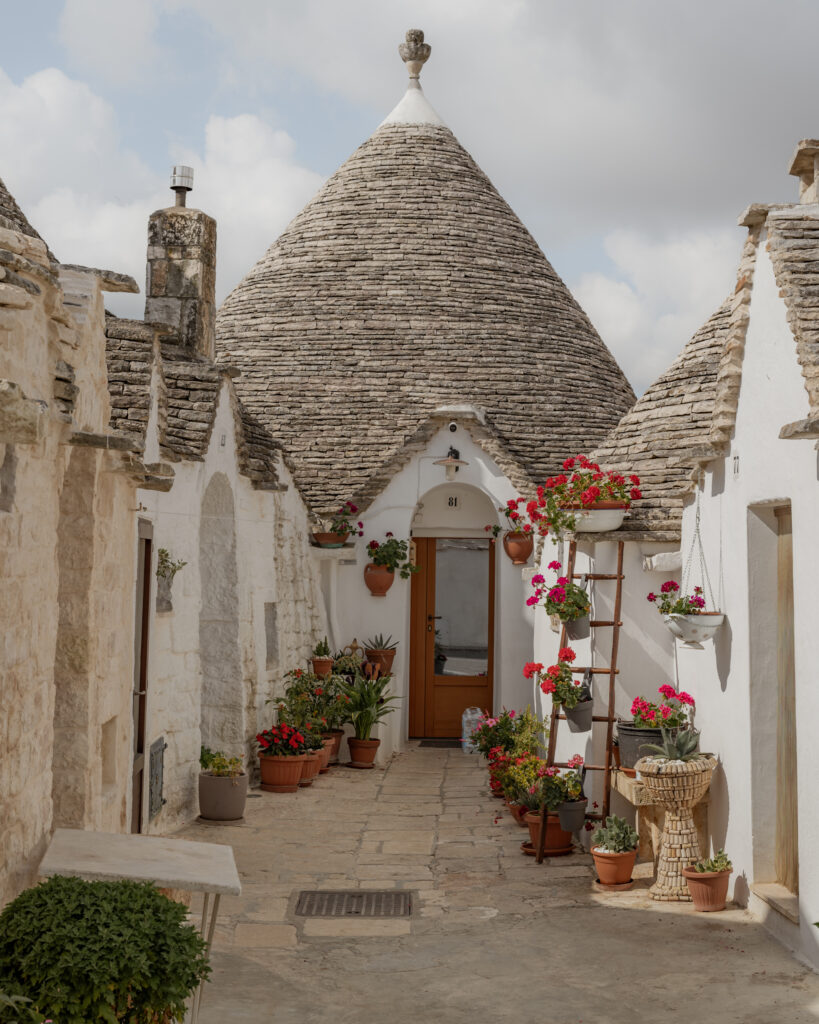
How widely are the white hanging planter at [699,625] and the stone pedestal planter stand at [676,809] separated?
76 cm

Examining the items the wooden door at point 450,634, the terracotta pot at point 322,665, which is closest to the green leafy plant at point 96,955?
the terracotta pot at point 322,665

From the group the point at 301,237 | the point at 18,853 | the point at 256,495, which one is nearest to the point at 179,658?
the point at 256,495

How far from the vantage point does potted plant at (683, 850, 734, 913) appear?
6727mm

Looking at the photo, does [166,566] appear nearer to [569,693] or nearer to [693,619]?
[569,693]

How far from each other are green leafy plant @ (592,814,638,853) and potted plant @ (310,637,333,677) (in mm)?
5838

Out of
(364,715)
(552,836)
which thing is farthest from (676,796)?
(364,715)

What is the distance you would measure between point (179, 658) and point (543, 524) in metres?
3.08

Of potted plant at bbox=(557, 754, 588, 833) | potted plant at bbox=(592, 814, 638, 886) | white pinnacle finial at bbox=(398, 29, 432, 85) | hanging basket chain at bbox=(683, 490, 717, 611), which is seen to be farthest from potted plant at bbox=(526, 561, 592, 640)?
white pinnacle finial at bbox=(398, 29, 432, 85)

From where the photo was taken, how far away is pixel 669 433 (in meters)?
9.59

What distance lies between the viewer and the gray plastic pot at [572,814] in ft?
27.1

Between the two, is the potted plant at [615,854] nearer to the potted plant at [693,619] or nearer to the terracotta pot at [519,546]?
the potted plant at [693,619]

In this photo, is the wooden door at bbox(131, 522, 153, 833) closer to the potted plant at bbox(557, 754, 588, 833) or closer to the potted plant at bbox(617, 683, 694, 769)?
the potted plant at bbox(557, 754, 588, 833)

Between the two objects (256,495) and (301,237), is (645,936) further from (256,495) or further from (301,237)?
(301,237)

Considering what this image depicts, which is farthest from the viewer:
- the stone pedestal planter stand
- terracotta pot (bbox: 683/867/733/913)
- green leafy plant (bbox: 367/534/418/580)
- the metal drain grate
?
green leafy plant (bbox: 367/534/418/580)
